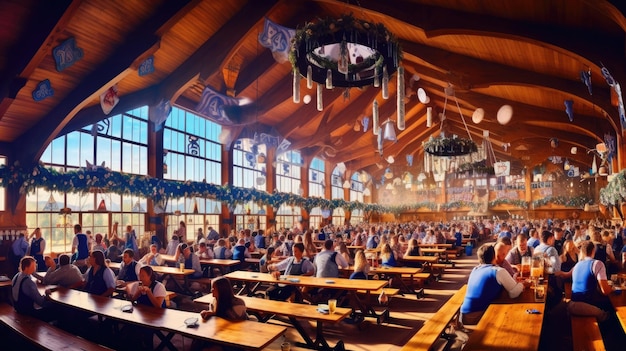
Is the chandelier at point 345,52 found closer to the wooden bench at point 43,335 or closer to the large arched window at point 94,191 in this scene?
the wooden bench at point 43,335

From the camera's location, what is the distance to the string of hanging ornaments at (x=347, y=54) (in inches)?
203

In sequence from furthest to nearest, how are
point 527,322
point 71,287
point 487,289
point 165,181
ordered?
1. point 165,181
2. point 71,287
3. point 487,289
4. point 527,322

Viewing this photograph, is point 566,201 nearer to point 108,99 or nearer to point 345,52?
point 345,52

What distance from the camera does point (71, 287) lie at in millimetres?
5633

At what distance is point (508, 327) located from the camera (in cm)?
302

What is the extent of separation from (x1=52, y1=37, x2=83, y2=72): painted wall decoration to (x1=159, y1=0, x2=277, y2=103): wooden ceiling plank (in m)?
3.63

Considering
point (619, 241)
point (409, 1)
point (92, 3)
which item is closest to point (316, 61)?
point (409, 1)

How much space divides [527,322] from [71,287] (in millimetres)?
5493

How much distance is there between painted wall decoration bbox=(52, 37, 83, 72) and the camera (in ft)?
26.2

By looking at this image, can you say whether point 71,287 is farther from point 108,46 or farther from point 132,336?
point 108,46

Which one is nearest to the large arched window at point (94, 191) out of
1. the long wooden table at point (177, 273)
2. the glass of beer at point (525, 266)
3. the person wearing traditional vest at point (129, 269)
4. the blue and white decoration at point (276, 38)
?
the long wooden table at point (177, 273)

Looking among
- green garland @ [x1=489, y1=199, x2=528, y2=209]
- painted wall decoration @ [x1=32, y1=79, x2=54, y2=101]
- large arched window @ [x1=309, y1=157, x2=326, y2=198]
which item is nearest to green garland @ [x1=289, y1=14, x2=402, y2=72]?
painted wall decoration @ [x1=32, y1=79, x2=54, y2=101]

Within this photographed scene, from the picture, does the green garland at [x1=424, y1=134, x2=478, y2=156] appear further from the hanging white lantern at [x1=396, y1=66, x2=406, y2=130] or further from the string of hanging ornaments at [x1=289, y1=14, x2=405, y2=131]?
the hanging white lantern at [x1=396, y1=66, x2=406, y2=130]

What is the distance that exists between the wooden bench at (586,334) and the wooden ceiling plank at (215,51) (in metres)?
9.28
